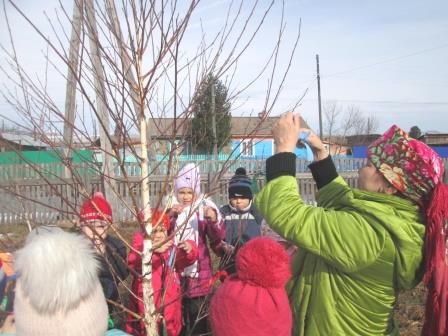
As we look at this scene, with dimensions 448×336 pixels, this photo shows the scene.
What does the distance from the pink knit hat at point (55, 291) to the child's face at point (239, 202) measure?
2.21 meters

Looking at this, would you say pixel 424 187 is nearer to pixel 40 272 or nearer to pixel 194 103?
pixel 194 103

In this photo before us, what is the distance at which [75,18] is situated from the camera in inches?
82.0

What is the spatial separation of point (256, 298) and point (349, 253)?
38 centimetres

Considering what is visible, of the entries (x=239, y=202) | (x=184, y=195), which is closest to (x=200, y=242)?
(x=184, y=195)

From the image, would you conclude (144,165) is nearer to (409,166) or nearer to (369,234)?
(369,234)

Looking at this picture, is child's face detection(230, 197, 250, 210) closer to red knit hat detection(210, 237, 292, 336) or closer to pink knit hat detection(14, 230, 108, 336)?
red knit hat detection(210, 237, 292, 336)

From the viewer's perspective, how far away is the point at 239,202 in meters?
3.70

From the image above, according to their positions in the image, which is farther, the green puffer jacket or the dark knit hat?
the dark knit hat

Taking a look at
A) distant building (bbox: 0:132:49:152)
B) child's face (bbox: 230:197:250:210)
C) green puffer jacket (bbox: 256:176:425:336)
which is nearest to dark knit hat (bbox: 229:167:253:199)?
child's face (bbox: 230:197:250:210)

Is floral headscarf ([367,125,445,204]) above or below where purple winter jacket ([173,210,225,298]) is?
above

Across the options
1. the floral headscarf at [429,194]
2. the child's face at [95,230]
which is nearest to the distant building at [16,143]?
the child's face at [95,230]

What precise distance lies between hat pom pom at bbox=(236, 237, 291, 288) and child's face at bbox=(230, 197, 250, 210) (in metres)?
1.94

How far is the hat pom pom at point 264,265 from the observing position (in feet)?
5.56

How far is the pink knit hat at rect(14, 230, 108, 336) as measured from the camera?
1.43 metres
